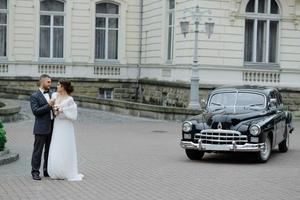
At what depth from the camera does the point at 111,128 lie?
23703 millimetres

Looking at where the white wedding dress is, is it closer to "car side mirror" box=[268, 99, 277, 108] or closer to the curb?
the curb

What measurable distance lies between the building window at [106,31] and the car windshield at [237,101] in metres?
19.5

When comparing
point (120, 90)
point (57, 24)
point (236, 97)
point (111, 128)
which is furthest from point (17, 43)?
point (236, 97)

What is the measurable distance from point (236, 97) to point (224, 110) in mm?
1003

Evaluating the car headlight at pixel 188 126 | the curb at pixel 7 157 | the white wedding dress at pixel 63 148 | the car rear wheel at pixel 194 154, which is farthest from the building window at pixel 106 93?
the white wedding dress at pixel 63 148

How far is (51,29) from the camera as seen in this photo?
35.3 m

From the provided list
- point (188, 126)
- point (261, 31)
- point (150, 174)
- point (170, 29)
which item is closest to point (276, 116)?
point (188, 126)

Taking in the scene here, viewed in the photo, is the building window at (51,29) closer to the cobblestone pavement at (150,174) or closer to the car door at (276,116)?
the cobblestone pavement at (150,174)

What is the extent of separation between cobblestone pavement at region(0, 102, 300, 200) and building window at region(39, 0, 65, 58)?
14342 mm

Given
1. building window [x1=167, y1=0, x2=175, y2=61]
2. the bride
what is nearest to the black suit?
the bride

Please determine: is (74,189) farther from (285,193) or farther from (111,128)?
(111,128)

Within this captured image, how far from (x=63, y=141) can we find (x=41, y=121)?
1.86 feet

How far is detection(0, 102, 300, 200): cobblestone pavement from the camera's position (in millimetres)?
10984

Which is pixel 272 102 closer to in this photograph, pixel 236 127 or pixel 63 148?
pixel 236 127
